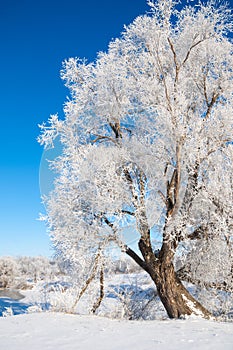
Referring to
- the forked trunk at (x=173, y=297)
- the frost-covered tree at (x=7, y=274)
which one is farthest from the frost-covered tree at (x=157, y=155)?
the frost-covered tree at (x=7, y=274)

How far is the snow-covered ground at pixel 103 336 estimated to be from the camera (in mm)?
3990

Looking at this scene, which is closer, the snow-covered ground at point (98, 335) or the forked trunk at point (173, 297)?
the snow-covered ground at point (98, 335)

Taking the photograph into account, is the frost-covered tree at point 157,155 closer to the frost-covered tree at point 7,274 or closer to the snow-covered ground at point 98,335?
the snow-covered ground at point 98,335

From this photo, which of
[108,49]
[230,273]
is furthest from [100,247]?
[108,49]

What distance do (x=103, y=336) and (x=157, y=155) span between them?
449cm

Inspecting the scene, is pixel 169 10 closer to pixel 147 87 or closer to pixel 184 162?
pixel 147 87

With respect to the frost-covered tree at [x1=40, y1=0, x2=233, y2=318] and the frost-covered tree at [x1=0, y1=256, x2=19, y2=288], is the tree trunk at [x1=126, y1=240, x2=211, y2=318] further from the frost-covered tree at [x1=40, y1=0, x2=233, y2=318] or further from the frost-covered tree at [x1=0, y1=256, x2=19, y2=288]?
the frost-covered tree at [x1=0, y1=256, x2=19, y2=288]

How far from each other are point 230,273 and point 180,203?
199 cm

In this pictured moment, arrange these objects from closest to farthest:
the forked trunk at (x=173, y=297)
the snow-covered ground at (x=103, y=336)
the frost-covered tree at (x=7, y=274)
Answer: the snow-covered ground at (x=103, y=336) → the forked trunk at (x=173, y=297) → the frost-covered tree at (x=7, y=274)

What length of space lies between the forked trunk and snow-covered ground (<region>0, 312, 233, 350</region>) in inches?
81.7

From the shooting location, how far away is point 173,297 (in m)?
7.82

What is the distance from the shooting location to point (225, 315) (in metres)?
8.46

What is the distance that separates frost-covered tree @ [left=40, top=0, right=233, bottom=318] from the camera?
786 cm

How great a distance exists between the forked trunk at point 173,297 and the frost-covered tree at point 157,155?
0.02 metres
